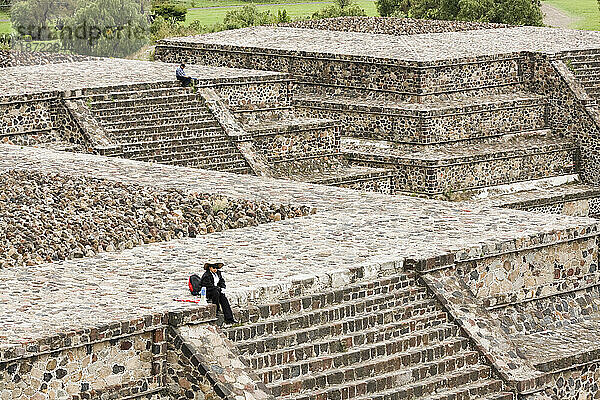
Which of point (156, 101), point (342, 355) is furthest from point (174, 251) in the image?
point (156, 101)

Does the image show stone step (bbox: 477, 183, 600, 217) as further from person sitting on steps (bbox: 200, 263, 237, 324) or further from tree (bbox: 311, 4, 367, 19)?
tree (bbox: 311, 4, 367, 19)

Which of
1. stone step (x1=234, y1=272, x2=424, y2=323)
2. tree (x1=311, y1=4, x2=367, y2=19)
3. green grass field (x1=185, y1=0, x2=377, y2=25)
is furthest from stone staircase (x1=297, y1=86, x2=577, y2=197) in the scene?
green grass field (x1=185, y1=0, x2=377, y2=25)

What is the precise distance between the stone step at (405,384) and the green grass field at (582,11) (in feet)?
130

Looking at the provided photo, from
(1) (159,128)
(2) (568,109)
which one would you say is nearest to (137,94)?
(1) (159,128)

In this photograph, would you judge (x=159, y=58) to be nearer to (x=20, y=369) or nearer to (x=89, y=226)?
(x=89, y=226)

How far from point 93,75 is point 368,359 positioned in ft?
45.0

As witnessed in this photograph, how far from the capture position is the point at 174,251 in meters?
15.0

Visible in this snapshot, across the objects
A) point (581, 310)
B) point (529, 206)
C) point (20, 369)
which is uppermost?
point (20, 369)

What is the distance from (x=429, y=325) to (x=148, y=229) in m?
3.68

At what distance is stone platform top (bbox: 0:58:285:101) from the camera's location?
24078 mm

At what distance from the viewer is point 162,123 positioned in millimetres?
23922

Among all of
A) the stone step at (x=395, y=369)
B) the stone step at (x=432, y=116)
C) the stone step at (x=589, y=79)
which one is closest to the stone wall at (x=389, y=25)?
the stone step at (x=589, y=79)

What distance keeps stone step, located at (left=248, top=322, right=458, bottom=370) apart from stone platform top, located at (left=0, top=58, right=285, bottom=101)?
10969mm

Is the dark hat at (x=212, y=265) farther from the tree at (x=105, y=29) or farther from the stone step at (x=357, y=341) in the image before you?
the tree at (x=105, y=29)
